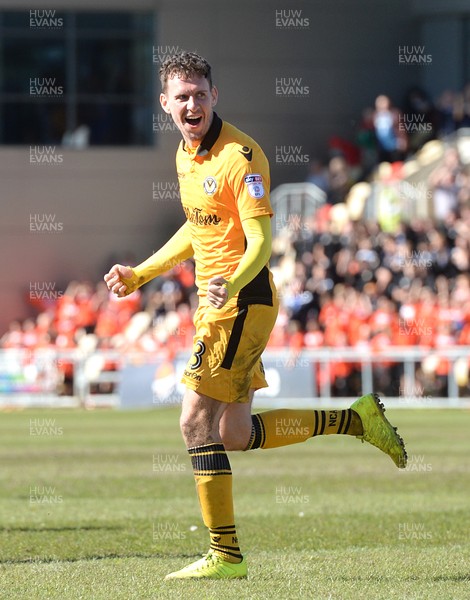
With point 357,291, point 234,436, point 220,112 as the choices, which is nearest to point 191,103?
point 234,436

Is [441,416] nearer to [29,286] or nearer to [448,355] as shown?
[448,355]

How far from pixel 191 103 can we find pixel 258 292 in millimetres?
1008

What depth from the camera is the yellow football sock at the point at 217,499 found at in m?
7.11

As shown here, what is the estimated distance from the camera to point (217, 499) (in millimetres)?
7113

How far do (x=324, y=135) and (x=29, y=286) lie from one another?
28.5ft

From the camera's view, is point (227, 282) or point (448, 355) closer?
point (227, 282)

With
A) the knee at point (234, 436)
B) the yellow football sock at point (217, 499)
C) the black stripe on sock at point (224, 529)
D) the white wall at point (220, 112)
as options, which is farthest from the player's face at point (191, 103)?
the white wall at point (220, 112)

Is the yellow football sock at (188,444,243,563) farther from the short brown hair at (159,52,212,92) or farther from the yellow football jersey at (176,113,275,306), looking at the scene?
the short brown hair at (159,52,212,92)

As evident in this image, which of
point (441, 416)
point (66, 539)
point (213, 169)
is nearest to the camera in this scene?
point (213, 169)

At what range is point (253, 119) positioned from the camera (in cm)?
3769

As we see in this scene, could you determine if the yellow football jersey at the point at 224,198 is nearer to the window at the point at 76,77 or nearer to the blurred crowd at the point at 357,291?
the blurred crowd at the point at 357,291

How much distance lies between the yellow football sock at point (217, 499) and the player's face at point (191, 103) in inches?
62.7

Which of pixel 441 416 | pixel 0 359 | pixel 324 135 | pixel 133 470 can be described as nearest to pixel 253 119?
pixel 324 135

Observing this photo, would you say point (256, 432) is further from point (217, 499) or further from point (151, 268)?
point (151, 268)
